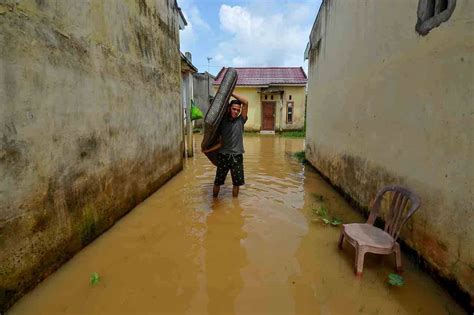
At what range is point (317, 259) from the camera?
299 centimetres

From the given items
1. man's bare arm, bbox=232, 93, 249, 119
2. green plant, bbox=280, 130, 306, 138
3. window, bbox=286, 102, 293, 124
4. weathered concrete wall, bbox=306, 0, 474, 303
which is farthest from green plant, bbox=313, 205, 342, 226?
window, bbox=286, 102, 293, 124

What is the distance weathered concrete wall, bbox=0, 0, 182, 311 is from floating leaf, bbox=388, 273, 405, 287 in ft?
11.0

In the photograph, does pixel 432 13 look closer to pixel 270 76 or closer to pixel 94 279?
pixel 94 279

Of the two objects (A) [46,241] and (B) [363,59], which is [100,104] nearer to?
(A) [46,241]

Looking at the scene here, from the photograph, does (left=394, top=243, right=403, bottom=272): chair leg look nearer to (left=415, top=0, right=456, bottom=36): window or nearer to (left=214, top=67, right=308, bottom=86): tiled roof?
(left=415, top=0, right=456, bottom=36): window

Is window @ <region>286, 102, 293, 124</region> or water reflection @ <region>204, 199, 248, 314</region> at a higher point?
window @ <region>286, 102, 293, 124</region>

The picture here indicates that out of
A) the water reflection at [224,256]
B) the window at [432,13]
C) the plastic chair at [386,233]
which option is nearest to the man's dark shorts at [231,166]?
the water reflection at [224,256]

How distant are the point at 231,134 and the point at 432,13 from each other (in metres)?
3.06

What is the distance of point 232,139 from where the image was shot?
465 centimetres

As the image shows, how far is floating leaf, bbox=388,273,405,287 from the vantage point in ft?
8.23

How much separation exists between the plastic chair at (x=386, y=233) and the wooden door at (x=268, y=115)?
17611 millimetres

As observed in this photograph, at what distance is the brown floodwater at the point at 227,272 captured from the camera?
88.6 inches

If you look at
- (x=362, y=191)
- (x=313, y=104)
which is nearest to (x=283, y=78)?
(x=313, y=104)

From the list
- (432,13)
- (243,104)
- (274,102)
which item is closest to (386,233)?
(432,13)
